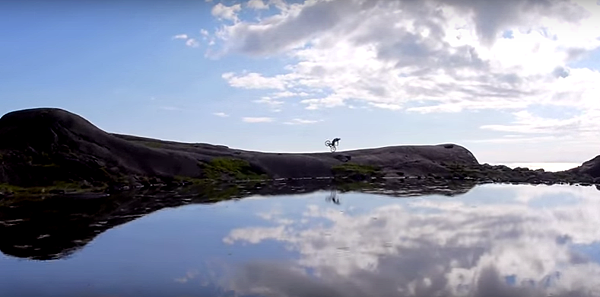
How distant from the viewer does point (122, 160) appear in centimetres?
10581

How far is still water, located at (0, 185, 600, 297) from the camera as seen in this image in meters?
25.3

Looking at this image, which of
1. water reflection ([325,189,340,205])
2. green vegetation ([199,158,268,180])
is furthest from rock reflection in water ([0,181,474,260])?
green vegetation ([199,158,268,180])

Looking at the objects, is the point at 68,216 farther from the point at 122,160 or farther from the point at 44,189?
the point at 122,160

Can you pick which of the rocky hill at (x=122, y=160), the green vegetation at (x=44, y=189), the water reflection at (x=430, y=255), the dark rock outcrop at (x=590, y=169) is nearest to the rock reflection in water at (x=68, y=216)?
the green vegetation at (x=44, y=189)

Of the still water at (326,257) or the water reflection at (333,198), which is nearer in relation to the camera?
the still water at (326,257)

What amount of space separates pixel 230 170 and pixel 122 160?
2450 cm

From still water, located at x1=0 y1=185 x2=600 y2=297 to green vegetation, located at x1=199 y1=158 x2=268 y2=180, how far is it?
61228mm

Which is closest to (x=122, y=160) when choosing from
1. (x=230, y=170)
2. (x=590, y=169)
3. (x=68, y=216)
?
(x=230, y=170)

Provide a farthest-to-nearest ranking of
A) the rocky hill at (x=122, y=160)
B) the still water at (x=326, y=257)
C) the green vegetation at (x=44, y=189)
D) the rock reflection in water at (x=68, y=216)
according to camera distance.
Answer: the rocky hill at (x=122, y=160) < the green vegetation at (x=44, y=189) < the rock reflection in water at (x=68, y=216) < the still water at (x=326, y=257)

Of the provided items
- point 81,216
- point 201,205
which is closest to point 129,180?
point 201,205

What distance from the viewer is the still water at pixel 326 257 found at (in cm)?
2528

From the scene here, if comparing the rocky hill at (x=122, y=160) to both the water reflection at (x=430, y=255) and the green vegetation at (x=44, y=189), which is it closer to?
the green vegetation at (x=44, y=189)

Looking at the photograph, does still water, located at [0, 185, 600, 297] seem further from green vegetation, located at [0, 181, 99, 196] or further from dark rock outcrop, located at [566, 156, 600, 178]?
dark rock outcrop, located at [566, 156, 600, 178]

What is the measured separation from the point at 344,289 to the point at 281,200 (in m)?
47.2
